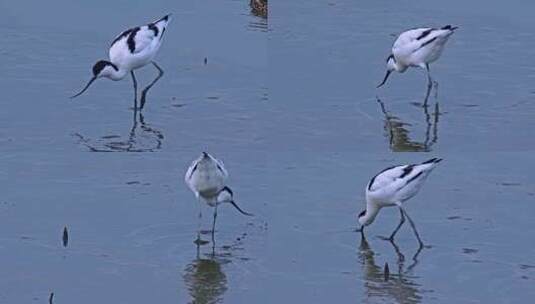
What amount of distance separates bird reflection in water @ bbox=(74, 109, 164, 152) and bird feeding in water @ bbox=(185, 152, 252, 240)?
21.0 inches

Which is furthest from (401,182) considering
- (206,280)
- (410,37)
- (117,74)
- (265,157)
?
(117,74)

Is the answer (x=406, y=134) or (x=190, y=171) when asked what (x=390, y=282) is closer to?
(x=190, y=171)

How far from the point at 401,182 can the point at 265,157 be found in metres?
1.33

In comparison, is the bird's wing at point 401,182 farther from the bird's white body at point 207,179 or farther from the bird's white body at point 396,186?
the bird's white body at point 207,179

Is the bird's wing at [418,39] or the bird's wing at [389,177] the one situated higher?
the bird's wing at [418,39]

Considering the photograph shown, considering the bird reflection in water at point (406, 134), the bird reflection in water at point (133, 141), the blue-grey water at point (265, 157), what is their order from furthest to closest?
the bird reflection in water at point (406, 134)
the bird reflection in water at point (133, 141)
the blue-grey water at point (265, 157)

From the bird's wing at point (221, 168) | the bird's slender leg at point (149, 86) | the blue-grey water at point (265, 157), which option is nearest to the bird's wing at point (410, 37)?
the blue-grey water at point (265, 157)

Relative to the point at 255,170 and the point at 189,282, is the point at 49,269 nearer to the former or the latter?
the point at 189,282

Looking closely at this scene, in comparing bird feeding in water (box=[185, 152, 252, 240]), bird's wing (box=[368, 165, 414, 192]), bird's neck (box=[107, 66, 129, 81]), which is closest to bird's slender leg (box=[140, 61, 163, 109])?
bird's neck (box=[107, 66, 129, 81])

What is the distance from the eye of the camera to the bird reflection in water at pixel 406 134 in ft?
37.7

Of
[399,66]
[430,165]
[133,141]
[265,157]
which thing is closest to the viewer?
[430,165]

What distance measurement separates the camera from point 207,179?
10.9 metres

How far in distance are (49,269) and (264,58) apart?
422cm

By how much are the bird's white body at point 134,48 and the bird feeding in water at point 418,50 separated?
5.79ft
